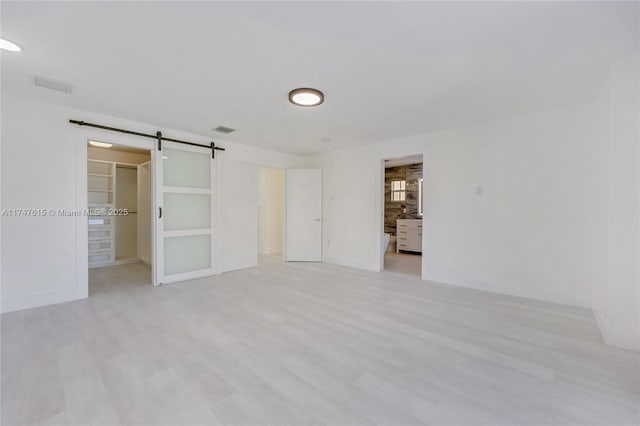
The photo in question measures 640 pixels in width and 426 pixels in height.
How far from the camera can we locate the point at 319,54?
6.81 ft

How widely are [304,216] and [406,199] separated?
343 centimetres

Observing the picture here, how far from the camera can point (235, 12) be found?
165cm

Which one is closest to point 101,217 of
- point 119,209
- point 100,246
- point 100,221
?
point 100,221

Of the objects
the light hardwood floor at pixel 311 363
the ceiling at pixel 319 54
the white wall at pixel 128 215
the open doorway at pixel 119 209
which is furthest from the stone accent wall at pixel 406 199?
the white wall at pixel 128 215

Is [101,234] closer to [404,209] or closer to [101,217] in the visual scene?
[101,217]

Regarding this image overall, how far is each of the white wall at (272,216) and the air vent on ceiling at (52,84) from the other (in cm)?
430

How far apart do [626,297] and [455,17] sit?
263 cm

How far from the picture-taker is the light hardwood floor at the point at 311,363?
1.47 m

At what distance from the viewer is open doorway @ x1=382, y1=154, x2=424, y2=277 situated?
Result: 697 cm

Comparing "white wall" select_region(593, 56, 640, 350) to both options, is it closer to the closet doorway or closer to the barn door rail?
the barn door rail

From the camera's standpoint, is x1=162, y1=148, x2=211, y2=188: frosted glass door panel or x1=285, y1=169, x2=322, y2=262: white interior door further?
x1=285, y1=169, x2=322, y2=262: white interior door

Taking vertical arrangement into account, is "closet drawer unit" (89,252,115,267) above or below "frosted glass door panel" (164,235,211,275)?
below

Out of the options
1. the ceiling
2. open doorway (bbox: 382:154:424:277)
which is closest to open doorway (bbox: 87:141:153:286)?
the ceiling

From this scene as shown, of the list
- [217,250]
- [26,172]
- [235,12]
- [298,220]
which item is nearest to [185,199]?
[217,250]
